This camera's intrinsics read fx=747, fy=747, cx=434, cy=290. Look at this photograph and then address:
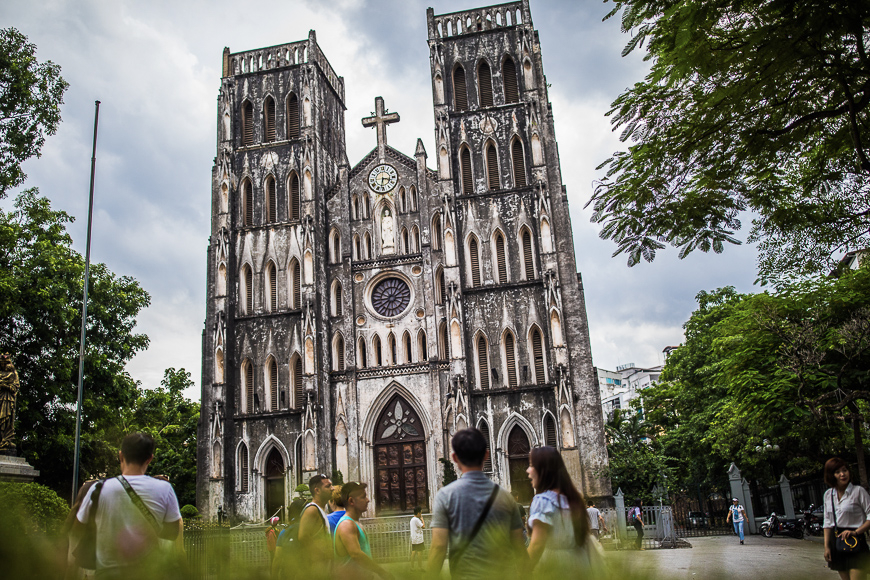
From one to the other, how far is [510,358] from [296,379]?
822 cm

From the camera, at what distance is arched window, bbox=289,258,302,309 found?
2927cm

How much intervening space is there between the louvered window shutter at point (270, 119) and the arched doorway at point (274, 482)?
43.0 feet

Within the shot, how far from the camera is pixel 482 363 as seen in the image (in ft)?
90.4

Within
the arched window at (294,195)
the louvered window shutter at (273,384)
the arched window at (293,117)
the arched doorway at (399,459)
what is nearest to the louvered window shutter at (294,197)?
the arched window at (294,195)

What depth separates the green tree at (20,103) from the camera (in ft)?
63.5

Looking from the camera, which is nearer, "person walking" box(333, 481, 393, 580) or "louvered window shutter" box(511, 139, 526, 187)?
"person walking" box(333, 481, 393, 580)

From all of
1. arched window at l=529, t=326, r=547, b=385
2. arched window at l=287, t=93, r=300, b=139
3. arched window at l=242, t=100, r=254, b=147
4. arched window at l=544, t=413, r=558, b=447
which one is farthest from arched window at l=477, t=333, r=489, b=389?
arched window at l=242, t=100, r=254, b=147

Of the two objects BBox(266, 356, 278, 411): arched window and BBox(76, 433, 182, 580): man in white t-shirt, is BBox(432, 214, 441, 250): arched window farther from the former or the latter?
BBox(76, 433, 182, 580): man in white t-shirt

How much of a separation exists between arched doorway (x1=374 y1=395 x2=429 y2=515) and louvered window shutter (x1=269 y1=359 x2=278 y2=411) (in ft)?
13.4

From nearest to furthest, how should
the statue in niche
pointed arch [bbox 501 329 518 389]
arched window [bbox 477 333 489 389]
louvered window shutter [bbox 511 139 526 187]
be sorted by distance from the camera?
1. pointed arch [bbox 501 329 518 389]
2. arched window [bbox 477 333 489 389]
3. louvered window shutter [bbox 511 139 526 187]
4. the statue in niche

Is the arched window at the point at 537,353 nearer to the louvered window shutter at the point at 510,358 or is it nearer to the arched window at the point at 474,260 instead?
the louvered window shutter at the point at 510,358

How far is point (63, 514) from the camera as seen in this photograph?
11969 mm

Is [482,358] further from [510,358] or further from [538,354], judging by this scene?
[538,354]

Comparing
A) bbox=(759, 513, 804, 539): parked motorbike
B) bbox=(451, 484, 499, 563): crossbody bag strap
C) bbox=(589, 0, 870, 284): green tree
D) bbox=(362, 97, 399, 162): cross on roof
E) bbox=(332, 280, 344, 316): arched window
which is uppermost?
bbox=(362, 97, 399, 162): cross on roof
